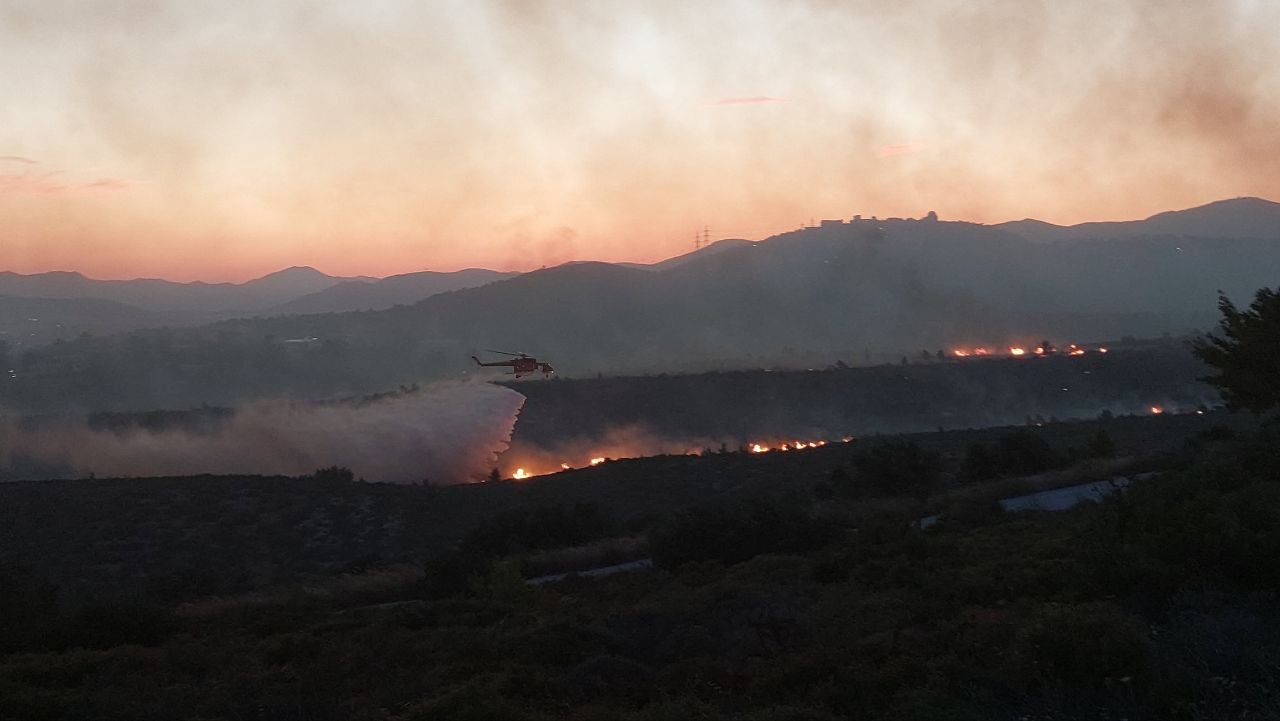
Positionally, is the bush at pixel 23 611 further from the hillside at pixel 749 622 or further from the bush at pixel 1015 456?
the bush at pixel 1015 456

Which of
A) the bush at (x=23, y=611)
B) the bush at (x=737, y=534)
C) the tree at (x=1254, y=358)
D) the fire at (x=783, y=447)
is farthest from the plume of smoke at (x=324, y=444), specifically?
the tree at (x=1254, y=358)

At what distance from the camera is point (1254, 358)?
30766 mm

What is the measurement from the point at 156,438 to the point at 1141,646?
99564 millimetres

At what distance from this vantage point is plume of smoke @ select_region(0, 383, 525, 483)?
2813 inches

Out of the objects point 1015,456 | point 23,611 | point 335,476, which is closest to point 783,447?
point 1015,456

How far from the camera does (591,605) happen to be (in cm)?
2167

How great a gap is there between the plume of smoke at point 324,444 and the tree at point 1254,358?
49.9 meters

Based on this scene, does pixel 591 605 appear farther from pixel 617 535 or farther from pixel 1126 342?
pixel 1126 342

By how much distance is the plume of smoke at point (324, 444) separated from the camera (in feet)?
234

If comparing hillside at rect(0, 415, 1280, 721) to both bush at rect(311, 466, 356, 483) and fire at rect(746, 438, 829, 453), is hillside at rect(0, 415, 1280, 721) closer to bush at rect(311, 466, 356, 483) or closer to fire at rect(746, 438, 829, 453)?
bush at rect(311, 466, 356, 483)

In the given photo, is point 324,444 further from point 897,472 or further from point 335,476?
point 897,472

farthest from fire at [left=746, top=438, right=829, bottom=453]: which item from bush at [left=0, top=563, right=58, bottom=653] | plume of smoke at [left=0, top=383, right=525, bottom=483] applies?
bush at [left=0, top=563, right=58, bottom=653]

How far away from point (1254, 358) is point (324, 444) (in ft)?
230

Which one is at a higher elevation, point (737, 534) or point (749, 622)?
point (749, 622)
